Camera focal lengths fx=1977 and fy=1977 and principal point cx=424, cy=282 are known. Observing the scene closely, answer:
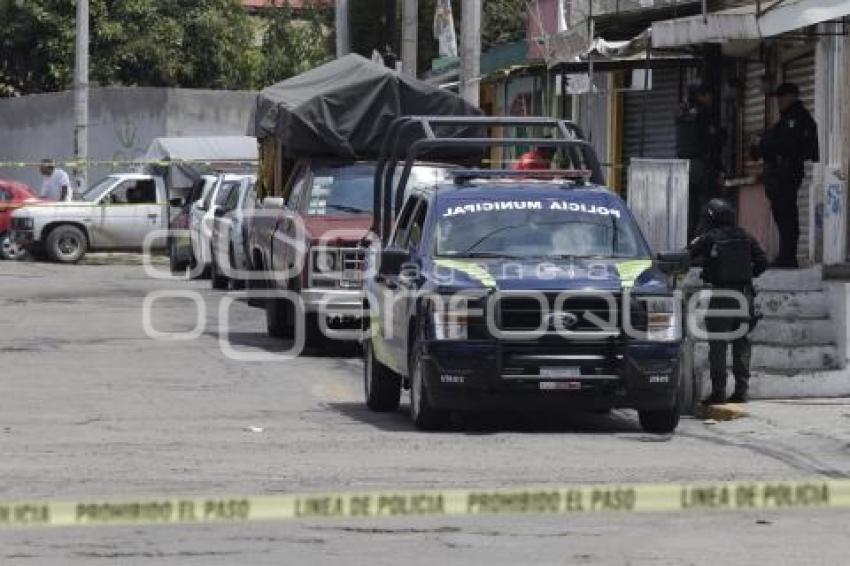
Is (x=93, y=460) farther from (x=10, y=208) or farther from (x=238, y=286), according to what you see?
(x=10, y=208)

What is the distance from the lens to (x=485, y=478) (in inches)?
459

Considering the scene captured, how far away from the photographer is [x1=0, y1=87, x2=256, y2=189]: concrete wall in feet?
154

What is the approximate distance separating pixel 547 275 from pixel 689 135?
7.59 meters

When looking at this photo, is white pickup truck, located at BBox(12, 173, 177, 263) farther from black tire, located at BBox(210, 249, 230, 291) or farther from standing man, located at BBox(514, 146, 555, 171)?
standing man, located at BBox(514, 146, 555, 171)

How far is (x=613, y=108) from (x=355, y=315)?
36.2 ft

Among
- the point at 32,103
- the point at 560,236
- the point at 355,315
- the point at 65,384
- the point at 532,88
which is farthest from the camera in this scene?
the point at 32,103

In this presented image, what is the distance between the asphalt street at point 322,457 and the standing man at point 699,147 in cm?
415

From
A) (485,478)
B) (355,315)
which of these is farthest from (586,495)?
(355,315)

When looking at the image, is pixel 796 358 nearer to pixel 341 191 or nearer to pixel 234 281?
pixel 341 191

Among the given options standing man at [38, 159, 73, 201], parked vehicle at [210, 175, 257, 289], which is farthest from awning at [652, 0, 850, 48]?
standing man at [38, 159, 73, 201]

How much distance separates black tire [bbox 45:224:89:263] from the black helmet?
21522 millimetres

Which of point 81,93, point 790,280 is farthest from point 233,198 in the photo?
point 81,93

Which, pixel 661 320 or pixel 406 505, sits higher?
pixel 661 320

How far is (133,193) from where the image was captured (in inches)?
1422
